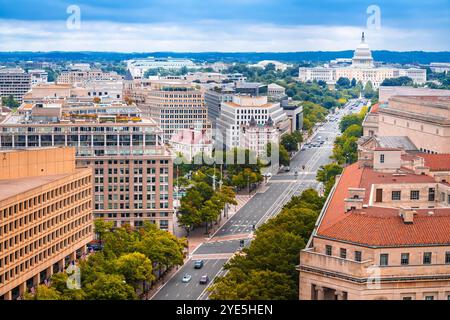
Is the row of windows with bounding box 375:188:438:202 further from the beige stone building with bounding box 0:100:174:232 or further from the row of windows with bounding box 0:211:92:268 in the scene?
the beige stone building with bounding box 0:100:174:232

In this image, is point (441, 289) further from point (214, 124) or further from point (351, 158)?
point (214, 124)

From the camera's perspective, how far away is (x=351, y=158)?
462 ft

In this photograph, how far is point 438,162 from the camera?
79625mm

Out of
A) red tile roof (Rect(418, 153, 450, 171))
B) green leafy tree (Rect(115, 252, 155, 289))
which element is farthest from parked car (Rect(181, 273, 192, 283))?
red tile roof (Rect(418, 153, 450, 171))

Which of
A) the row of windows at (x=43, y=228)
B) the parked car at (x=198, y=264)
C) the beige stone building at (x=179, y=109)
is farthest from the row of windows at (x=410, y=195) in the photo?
the beige stone building at (x=179, y=109)

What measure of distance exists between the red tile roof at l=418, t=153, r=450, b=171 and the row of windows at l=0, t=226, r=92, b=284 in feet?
94.3

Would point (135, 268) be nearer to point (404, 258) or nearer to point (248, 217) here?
point (404, 258)

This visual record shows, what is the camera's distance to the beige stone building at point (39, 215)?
64.4 meters

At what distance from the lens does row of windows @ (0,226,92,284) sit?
64.1m

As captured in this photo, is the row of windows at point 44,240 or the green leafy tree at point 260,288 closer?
the green leafy tree at point 260,288

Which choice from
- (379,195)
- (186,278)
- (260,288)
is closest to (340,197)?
(379,195)

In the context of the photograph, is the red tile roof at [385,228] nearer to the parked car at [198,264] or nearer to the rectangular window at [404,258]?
the rectangular window at [404,258]

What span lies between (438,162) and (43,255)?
32834 millimetres

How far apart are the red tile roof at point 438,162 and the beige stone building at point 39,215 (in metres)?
28.1
